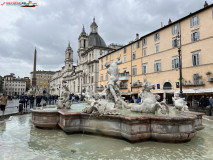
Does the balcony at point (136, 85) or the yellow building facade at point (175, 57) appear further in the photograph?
the balcony at point (136, 85)

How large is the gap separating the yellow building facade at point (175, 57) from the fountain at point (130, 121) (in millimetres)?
11447

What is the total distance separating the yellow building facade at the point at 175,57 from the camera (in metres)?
20.8

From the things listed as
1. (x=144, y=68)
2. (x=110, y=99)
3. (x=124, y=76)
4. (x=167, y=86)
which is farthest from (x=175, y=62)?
(x=110, y=99)

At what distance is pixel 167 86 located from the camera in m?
25.9

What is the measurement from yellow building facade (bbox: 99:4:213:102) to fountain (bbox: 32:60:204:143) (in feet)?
37.6

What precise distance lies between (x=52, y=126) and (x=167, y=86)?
2299 centimetres

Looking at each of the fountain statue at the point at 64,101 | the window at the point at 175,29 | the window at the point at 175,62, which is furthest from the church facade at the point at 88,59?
the fountain statue at the point at 64,101

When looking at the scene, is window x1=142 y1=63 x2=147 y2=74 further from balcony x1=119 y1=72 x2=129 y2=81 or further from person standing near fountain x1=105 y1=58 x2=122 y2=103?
person standing near fountain x1=105 y1=58 x2=122 y2=103

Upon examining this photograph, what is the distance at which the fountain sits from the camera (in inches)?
179

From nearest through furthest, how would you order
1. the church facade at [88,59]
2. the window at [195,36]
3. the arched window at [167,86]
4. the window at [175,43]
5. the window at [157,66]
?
the window at [195,36] < the window at [175,43] < the arched window at [167,86] < the window at [157,66] < the church facade at [88,59]

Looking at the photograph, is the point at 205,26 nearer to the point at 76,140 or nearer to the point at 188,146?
the point at 188,146

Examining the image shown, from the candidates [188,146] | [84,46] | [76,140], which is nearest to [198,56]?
[188,146]

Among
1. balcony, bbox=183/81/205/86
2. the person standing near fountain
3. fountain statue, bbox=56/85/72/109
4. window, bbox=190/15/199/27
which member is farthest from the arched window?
fountain statue, bbox=56/85/72/109

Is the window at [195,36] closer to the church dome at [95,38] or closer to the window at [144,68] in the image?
the window at [144,68]
